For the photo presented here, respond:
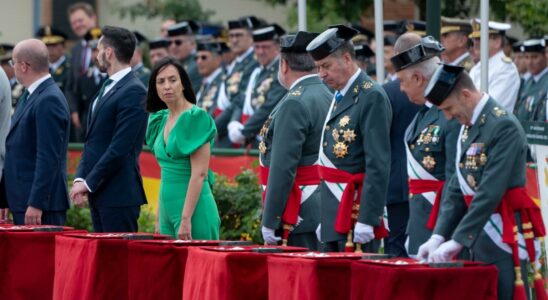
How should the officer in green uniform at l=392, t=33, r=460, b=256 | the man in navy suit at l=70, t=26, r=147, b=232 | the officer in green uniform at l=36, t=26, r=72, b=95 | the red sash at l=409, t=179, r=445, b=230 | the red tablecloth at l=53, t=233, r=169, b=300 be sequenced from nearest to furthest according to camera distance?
the officer in green uniform at l=392, t=33, r=460, b=256, the red sash at l=409, t=179, r=445, b=230, the red tablecloth at l=53, t=233, r=169, b=300, the man in navy suit at l=70, t=26, r=147, b=232, the officer in green uniform at l=36, t=26, r=72, b=95

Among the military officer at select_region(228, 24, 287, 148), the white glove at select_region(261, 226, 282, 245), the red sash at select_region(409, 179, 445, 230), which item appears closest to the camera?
the red sash at select_region(409, 179, 445, 230)

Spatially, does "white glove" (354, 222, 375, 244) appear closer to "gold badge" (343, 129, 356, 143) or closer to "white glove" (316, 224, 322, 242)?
"white glove" (316, 224, 322, 242)

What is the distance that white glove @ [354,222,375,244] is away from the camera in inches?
334

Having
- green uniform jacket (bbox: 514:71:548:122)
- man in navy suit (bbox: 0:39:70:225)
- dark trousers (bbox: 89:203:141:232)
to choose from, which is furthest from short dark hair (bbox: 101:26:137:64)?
green uniform jacket (bbox: 514:71:548:122)

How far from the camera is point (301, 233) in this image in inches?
362

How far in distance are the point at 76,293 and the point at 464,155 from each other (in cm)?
256

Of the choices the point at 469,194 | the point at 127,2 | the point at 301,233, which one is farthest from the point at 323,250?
the point at 127,2

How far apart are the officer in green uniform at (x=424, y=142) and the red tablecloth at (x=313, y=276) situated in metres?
0.69

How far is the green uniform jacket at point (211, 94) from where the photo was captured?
16.3 meters

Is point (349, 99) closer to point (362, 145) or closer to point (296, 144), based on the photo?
point (362, 145)

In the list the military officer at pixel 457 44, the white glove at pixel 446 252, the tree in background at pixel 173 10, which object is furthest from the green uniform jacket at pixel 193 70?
the white glove at pixel 446 252

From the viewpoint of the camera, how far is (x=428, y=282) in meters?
6.84

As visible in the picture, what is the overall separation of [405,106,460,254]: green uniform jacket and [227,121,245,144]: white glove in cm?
643

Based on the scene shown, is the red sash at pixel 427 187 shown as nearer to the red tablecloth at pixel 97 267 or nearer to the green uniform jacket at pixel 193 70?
the red tablecloth at pixel 97 267
